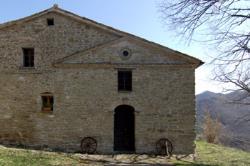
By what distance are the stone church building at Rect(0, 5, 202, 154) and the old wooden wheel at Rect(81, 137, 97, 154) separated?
0.05 m

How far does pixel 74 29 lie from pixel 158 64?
4.95 metres

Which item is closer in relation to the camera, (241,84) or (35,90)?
(241,84)

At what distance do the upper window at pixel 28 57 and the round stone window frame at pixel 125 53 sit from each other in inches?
195

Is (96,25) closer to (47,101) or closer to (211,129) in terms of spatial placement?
(47,101)

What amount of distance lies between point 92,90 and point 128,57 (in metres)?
2.55

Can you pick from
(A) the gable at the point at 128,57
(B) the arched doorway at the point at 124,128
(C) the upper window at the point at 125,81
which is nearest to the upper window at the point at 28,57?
(A) the gable at the point at 128,57

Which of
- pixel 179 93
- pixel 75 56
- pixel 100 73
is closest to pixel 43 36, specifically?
pixel 75 56

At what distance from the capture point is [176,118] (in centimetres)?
1956

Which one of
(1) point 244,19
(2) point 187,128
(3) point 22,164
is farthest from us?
(2) point 187,128

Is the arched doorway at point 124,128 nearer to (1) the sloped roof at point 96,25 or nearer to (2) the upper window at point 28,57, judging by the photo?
(1) the sloped roof at point 96,25

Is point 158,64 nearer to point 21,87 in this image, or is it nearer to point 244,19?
point 21,87

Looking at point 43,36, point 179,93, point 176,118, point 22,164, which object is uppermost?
Result: point 43,36

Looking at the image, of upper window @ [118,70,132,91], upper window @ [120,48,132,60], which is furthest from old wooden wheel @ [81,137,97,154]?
upper window @ [120,48,132,60]

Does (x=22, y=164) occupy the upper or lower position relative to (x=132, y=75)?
lower
